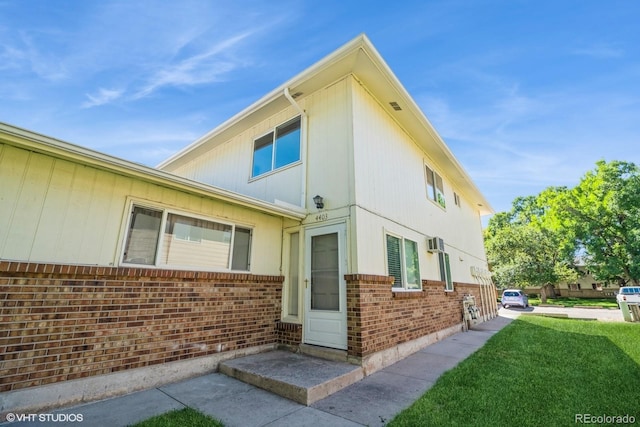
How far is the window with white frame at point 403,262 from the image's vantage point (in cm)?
587

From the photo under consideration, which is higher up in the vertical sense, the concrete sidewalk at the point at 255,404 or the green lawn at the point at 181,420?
the green lawn at the point at 181,420

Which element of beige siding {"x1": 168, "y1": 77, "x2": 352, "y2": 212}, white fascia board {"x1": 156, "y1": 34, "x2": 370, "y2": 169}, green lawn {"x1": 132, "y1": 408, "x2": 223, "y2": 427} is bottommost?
green lawn {"x1": 132, "y1": 408, "x2": 223, "y2": 427}

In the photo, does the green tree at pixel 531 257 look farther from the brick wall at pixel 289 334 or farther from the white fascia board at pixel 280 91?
the white fascia board at pixel 280 91

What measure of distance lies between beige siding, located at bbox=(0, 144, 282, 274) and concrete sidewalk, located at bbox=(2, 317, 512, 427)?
1.75 metres

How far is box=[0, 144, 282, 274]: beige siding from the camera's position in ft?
9.89

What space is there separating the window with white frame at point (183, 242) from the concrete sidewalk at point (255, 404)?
5.72 feet

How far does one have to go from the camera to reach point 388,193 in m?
6.24

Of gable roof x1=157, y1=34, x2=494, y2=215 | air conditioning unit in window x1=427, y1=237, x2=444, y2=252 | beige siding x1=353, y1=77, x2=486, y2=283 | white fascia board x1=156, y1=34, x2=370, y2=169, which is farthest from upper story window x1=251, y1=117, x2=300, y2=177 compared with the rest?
air conditioning unit in window x1=427, y1=237, x2=444, y2=252

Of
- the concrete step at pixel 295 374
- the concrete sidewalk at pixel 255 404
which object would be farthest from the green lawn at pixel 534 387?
the concrete step at pixel 295 374

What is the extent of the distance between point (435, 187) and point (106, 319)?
962 centimetres

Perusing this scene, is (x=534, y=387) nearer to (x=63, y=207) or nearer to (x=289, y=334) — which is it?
(x=289, y=334)

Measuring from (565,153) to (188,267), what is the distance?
16.7 metres

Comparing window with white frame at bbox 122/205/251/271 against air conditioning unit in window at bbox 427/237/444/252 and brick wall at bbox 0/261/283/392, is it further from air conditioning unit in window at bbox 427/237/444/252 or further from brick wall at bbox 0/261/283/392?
air conditioning unit in window at bbox 427/237/444/252

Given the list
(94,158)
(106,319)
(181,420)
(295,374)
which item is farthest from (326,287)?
(94,158)
